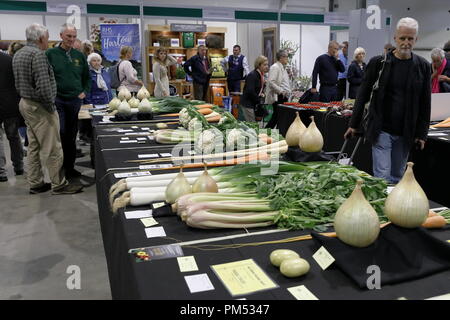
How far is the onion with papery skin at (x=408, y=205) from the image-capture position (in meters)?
1.50

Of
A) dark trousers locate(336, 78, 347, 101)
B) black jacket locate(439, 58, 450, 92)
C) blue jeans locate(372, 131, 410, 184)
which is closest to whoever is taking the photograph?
blue jeans locate(372, 131, 410, 184)

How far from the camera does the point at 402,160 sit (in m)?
3.40

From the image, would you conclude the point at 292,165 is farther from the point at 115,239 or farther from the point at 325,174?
the point at 115,239

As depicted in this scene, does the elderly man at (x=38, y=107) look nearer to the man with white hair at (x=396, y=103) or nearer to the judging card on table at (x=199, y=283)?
the man with white hair at (x=396, y=103)

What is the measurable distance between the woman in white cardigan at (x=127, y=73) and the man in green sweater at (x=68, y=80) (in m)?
1.57

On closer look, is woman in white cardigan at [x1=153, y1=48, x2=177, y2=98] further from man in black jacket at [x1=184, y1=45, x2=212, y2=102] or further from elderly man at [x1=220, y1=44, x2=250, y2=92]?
elderly man at [x1=220, y1=44, x2=250, y2=92]

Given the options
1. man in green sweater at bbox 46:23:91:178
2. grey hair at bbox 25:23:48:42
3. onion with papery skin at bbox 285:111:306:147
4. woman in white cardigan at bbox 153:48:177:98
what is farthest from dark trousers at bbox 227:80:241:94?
onion with papery skin at bbox 285:111:306:147

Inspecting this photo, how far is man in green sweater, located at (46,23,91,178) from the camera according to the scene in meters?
4.70

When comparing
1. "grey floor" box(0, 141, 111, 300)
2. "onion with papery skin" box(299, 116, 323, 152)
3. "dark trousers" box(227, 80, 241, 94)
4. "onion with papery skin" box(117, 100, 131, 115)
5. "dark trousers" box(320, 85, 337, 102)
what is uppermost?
"dark trousers" box(227, 80, 241, 94)

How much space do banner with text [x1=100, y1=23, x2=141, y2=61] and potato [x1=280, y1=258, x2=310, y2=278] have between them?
Result: 8.41m

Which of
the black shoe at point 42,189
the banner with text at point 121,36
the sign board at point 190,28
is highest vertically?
the sign board at point 190,28

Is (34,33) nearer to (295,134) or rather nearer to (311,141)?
(295,134)

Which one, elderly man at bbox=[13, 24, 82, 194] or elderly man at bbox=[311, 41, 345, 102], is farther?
elderly man at bbox=[311, 41, 345, 102]

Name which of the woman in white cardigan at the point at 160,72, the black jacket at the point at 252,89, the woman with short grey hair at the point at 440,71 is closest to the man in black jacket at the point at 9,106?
the woman in white cardigan at the point at 160,72
